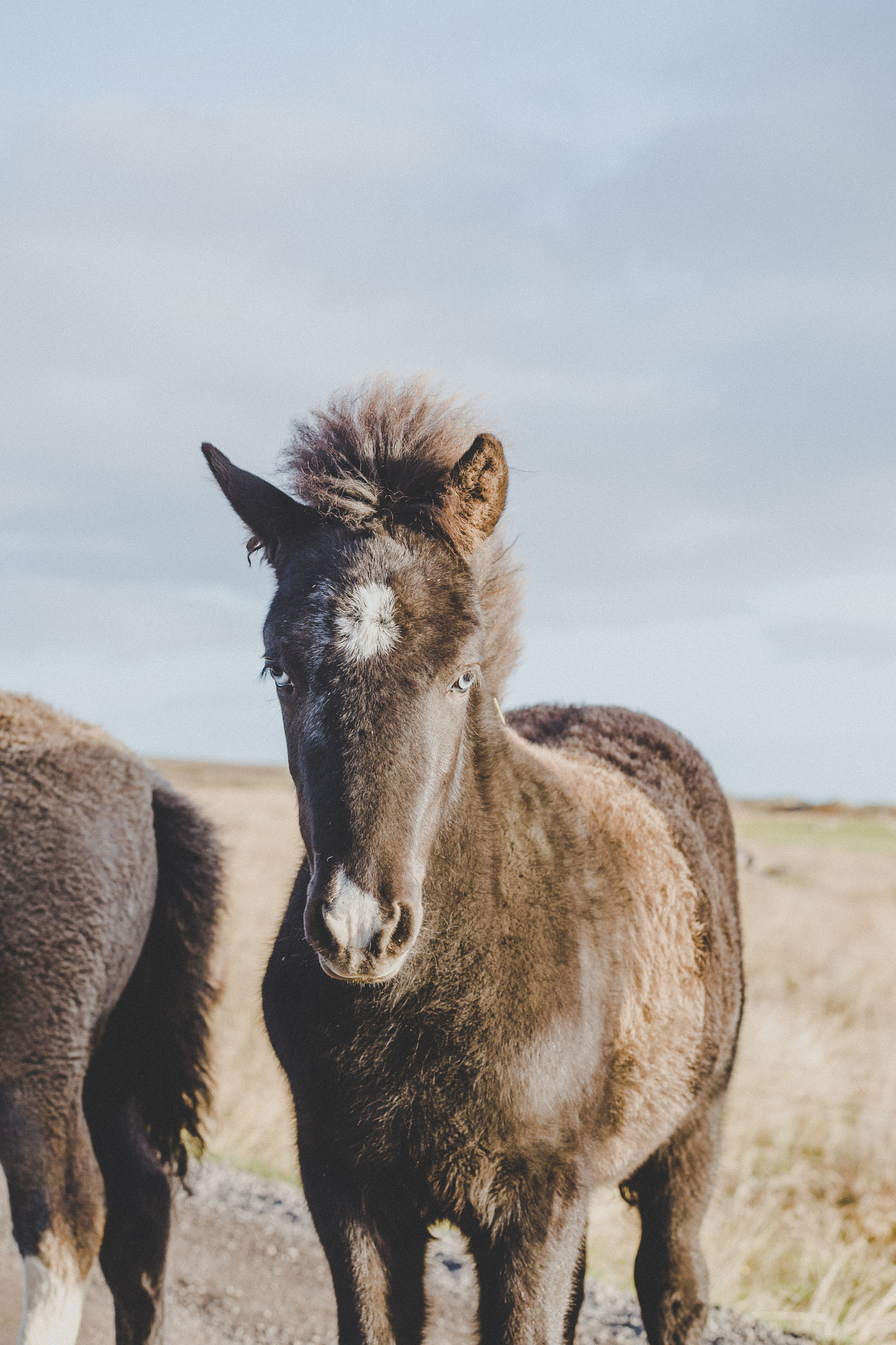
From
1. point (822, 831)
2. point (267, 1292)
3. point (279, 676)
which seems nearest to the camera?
point (279, 676)

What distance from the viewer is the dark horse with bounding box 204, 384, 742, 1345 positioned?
243cm

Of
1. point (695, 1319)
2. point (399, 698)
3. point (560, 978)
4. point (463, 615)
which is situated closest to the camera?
point (399, 698)

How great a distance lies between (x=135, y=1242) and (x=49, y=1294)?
0.36 meters

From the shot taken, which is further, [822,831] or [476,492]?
[822,831]

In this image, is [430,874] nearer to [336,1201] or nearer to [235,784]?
[336,1201]

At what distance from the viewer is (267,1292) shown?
4.91 meters

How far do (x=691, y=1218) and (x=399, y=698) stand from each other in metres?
2.59

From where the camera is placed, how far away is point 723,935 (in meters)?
4.06

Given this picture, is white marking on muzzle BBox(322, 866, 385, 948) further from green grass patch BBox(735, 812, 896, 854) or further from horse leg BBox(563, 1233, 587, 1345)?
green grass patch BBox(735, 812, 896, 854)

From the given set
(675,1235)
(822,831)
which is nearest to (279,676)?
(675,1235)

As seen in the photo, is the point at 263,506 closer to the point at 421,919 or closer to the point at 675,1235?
the point at 421,919

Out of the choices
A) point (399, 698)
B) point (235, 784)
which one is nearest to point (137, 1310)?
point (399, 698)

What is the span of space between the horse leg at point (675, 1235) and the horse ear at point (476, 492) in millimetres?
2423

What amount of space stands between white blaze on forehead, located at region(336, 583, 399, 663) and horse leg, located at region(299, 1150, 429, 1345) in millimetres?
1382
